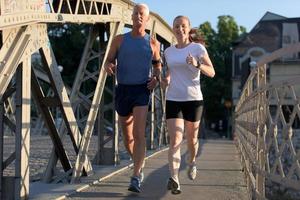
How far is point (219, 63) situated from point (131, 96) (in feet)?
231

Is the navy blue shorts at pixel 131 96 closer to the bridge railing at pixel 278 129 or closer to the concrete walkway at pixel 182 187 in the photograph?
the concrete walkway at pixel 182 187

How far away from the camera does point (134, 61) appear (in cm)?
694

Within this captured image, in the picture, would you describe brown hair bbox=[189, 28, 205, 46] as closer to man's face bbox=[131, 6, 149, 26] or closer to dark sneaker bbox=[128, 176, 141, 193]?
man's face bbox=[131, 6, 149, 26]

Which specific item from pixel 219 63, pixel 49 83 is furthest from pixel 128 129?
pixel 219 63

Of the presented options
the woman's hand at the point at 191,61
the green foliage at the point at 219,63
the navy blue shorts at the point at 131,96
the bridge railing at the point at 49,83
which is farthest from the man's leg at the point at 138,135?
the green foliage at the point at 219,63

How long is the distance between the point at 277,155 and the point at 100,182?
358cm

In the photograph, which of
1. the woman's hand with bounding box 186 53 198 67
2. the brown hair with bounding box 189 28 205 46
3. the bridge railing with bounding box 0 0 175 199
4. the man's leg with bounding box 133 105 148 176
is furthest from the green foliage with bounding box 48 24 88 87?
the woman's hand with bounding box 186 53 198 67

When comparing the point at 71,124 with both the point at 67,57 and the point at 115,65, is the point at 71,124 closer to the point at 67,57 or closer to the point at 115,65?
the point at 115,65

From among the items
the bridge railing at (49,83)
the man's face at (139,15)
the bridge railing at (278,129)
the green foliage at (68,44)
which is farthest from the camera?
the green foliage at (68,44)

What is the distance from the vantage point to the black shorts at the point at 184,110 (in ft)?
22.8

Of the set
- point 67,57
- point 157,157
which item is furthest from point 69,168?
point 67,57

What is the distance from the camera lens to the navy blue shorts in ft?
22.8

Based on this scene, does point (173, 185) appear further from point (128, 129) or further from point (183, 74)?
point (183, 74)

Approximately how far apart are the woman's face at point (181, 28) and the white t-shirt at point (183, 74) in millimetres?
135
